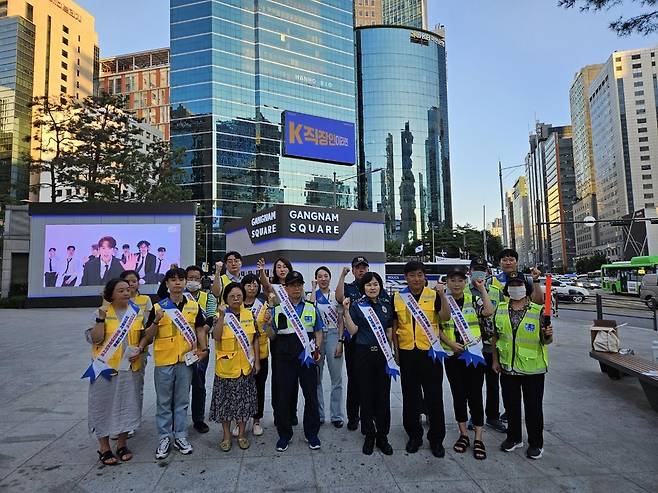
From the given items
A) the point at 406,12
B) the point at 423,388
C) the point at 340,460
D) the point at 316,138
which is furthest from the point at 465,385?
the point at 406,12

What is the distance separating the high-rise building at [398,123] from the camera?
280 feet

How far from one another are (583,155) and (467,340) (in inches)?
5628

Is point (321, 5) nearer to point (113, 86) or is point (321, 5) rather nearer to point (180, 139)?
point (180, 139)

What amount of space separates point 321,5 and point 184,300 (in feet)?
254

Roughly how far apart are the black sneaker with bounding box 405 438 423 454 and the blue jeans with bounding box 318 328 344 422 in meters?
0.96

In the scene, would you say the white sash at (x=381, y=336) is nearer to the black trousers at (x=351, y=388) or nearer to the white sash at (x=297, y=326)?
the black trousers at (x=351, y=388)

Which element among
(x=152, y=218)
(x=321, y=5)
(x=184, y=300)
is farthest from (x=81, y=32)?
(x=184, y=300)

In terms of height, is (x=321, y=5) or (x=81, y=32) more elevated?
(x=81, y=32)

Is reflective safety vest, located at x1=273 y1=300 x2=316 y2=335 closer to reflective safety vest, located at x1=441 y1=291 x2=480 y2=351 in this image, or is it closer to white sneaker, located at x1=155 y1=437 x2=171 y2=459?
reflective safety vest, located at x1=441 y1=291 x2=480 y2=351

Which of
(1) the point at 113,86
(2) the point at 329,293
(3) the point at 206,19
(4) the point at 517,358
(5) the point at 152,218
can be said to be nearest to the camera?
(4) the point at 517,358

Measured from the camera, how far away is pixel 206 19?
58750 millimetres

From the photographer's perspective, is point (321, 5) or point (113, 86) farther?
point (113, 86)

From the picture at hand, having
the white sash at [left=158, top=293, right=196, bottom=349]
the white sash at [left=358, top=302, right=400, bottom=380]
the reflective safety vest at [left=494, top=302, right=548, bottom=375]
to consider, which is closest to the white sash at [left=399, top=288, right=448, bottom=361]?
the white sash at [left=358, top=302, right=400, bottom=380]

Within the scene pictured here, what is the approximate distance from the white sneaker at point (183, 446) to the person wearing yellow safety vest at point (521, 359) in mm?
3016
